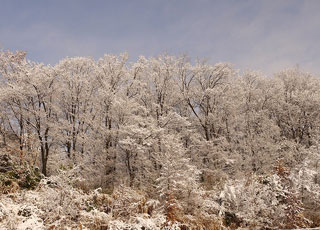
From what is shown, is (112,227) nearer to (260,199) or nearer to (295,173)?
(260,199)

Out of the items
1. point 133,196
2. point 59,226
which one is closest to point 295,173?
point 133,196

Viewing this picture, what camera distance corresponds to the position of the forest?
922 centimetres

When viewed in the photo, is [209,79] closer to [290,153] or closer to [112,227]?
[290,153]

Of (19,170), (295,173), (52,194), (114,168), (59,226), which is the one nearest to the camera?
(59,226)

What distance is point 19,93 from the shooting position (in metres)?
19.3

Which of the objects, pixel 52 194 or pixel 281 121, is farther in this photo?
pixel 281 121

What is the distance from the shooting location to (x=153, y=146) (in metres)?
18.2

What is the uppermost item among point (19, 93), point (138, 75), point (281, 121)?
point (138, 75)

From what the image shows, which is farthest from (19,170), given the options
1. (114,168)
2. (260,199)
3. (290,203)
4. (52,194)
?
(290,203)

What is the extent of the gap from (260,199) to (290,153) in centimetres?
1349

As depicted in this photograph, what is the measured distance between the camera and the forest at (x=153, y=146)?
30.2 ft

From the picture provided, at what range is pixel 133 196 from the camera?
1028 centimetres

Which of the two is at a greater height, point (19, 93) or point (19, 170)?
point (19, 93)

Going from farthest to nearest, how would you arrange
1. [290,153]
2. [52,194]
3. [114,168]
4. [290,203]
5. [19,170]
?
[290,153] < [114,168] < [19,170] < [290,203] < [52,194]
